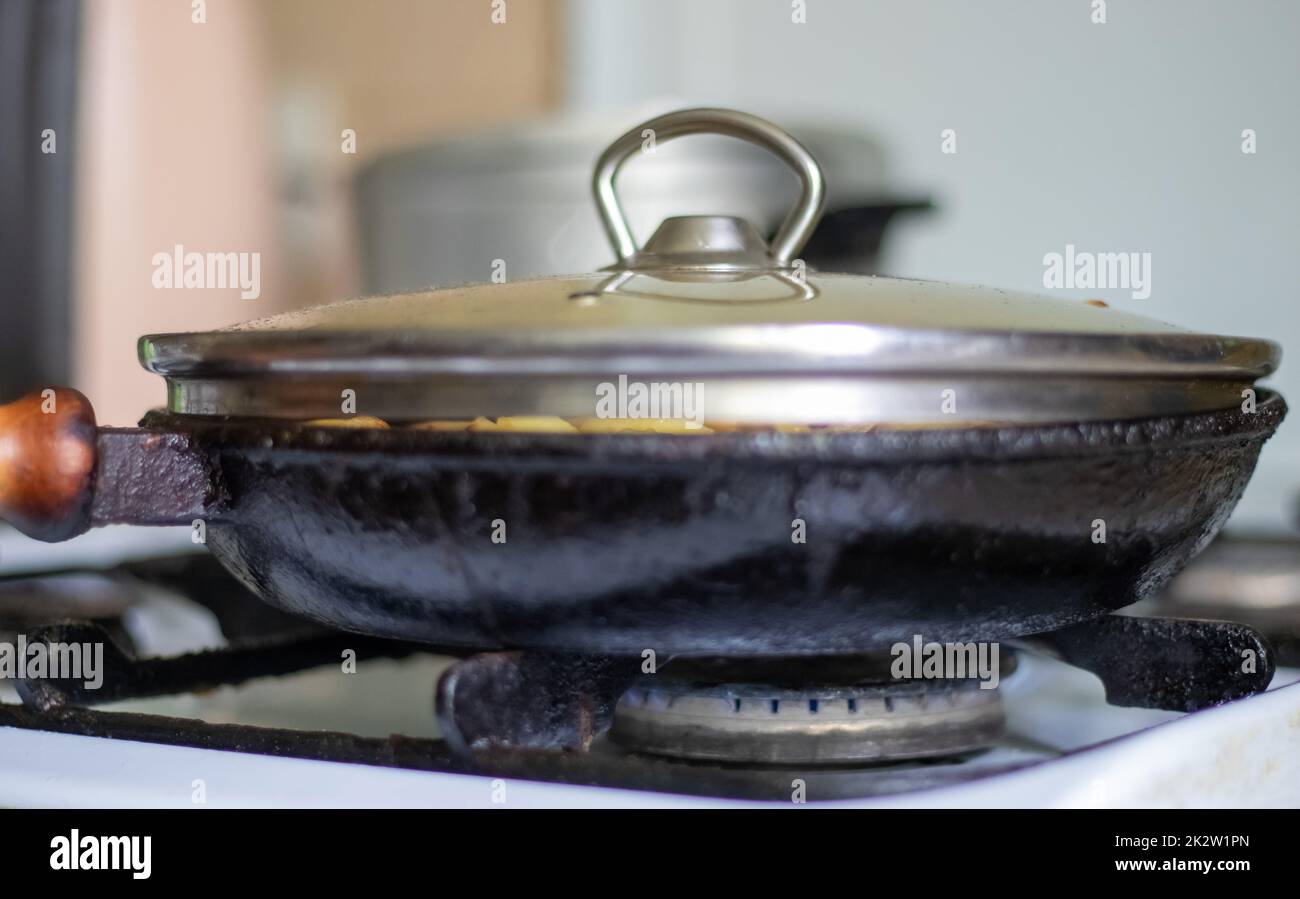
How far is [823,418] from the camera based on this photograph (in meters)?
0.40

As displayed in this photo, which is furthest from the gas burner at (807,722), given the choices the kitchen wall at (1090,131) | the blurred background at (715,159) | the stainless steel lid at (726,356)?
the kitchen wall at (1090,131)

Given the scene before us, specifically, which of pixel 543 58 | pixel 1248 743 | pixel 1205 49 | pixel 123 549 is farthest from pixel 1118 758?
pixel 543 58

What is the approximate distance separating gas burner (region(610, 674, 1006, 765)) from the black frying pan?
39 mm

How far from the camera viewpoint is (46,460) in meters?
0.42

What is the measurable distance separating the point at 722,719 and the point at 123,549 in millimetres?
596

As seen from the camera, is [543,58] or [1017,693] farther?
[543,58]

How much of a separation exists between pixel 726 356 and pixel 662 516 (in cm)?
6

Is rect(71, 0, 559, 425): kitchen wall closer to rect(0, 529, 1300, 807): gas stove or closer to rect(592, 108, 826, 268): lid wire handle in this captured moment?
rect(0, 529, 1300, 807): gas stove

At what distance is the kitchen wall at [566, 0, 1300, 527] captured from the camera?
109cm

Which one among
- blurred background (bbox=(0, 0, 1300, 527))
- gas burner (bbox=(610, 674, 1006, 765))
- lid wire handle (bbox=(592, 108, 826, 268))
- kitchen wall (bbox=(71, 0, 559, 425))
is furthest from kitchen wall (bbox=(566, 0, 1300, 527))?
gas burner (bbox=(610, 674, 1006, 765))

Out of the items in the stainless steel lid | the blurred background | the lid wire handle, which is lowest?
the stainless steel lid
